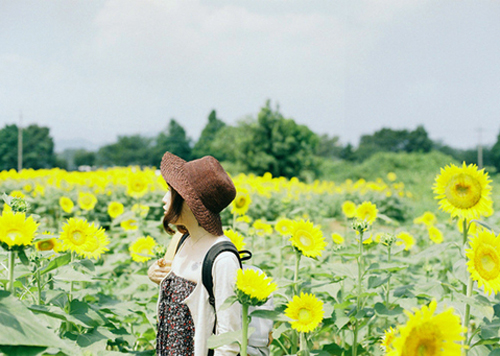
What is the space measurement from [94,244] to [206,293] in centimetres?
66

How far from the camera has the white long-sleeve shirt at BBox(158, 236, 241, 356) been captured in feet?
5.07

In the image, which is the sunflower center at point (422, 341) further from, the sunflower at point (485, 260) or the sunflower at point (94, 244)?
the sunflower at point (94, 244)

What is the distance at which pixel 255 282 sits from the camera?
129 centimetres

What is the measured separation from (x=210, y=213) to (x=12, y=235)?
29.4 inches

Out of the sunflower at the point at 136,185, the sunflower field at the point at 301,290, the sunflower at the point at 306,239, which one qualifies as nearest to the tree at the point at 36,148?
the sunflower at the point at 136,185

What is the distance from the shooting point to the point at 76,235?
189 cm

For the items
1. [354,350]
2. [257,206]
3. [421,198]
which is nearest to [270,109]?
[421,198]

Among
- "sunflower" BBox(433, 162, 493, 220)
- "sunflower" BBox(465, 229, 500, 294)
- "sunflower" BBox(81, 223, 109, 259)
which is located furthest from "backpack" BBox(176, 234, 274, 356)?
"sunflower" BBox(433, 162, 493, 220)

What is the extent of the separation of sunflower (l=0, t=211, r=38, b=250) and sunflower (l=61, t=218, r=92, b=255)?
0.65 meters

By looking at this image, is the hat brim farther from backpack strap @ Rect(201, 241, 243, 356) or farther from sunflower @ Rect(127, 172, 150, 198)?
sunflower @ Rect(127, 172, 150, 198)

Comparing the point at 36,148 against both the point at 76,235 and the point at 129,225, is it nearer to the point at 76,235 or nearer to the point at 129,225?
the point at 129,225

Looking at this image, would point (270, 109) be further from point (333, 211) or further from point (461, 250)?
point (461, 250)

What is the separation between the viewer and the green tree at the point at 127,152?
2719 inches

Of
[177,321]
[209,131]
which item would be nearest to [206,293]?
[177,321]
